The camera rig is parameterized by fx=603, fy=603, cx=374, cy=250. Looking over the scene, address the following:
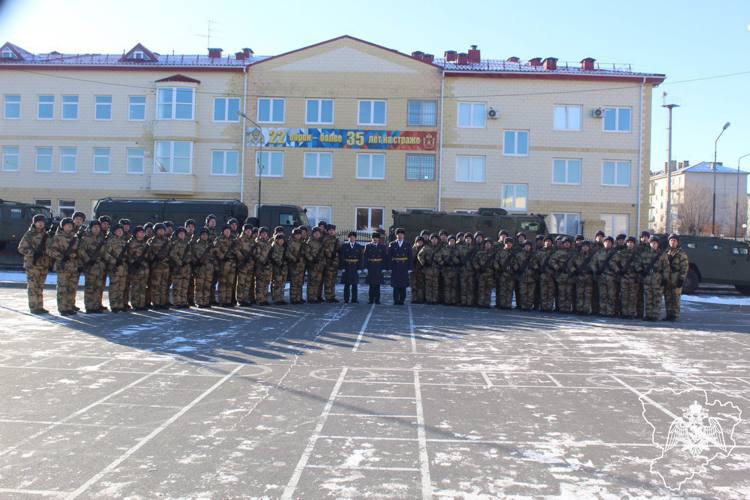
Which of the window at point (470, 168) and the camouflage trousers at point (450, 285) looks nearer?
the camouflage trousers at point (450, 285)

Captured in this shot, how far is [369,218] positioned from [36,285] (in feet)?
73.3

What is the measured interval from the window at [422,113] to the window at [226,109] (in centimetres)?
967

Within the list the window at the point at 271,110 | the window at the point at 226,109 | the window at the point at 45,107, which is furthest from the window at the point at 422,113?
the window at the point at 45,107

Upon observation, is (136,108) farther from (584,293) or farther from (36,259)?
(584,293)

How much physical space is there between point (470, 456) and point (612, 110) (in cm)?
3234

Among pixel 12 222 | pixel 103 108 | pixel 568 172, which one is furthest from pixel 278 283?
pixel 103 108

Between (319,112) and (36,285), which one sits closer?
(36,285)

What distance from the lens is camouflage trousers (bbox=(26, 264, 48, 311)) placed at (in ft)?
40.3

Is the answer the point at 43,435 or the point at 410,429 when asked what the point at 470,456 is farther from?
the point at 43,435

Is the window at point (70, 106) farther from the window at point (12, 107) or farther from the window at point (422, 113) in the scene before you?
the window at point (422, 113)

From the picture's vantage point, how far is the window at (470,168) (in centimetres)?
3334

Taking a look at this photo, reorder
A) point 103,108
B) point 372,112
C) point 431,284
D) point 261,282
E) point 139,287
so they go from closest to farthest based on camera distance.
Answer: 1. point 139,287
2. point 261,282
3. point 431,284
4. point 372,112
5. point 103,108

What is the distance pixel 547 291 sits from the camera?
14797 millimetres

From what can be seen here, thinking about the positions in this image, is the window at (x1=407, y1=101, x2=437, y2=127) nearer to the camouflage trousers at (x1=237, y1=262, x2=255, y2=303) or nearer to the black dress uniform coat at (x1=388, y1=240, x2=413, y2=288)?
the black dress uniform coat at (x1=388, y1=240, x2=413, y2=288)
